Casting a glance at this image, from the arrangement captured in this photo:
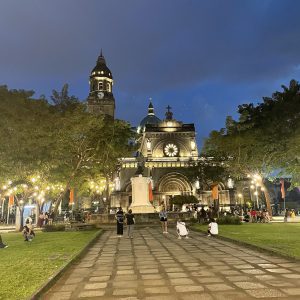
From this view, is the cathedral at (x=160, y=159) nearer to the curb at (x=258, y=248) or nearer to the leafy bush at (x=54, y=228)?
the leafy bush at (x=54, y=228)

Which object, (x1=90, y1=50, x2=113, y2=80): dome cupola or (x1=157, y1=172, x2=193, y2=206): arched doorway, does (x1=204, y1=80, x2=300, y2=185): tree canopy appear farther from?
(x1=90, y1=50, x2=113, y2=80): dome cupola

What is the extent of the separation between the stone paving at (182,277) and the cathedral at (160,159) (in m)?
48.0

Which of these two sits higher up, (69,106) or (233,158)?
(69,106)

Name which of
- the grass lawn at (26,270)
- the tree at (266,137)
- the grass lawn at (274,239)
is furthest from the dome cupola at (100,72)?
the grass lawn at (26,270)

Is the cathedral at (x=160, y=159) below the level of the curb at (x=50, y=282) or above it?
above

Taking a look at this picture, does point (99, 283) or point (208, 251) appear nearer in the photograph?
point (99, 283)

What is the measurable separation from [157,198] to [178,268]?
55.8 metres

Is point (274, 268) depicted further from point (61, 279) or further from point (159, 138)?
point (159, 138)

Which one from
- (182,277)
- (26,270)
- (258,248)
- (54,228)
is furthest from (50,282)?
(54,228)

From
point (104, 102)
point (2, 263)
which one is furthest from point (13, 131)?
point (104, 102)

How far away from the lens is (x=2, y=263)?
1168 centimetres

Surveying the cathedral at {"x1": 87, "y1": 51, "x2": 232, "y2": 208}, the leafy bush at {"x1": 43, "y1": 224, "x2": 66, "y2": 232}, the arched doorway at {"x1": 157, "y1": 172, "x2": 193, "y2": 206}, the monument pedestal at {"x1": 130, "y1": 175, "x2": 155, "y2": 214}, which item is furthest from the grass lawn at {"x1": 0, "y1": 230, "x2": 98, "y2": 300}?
the arched doorway at {"x1": 157, "y1": 172, "x2": 193, "y2": 206}

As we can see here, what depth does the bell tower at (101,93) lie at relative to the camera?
80438 millimetres

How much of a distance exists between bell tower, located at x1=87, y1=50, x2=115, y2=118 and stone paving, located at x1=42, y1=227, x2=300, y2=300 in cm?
6902
